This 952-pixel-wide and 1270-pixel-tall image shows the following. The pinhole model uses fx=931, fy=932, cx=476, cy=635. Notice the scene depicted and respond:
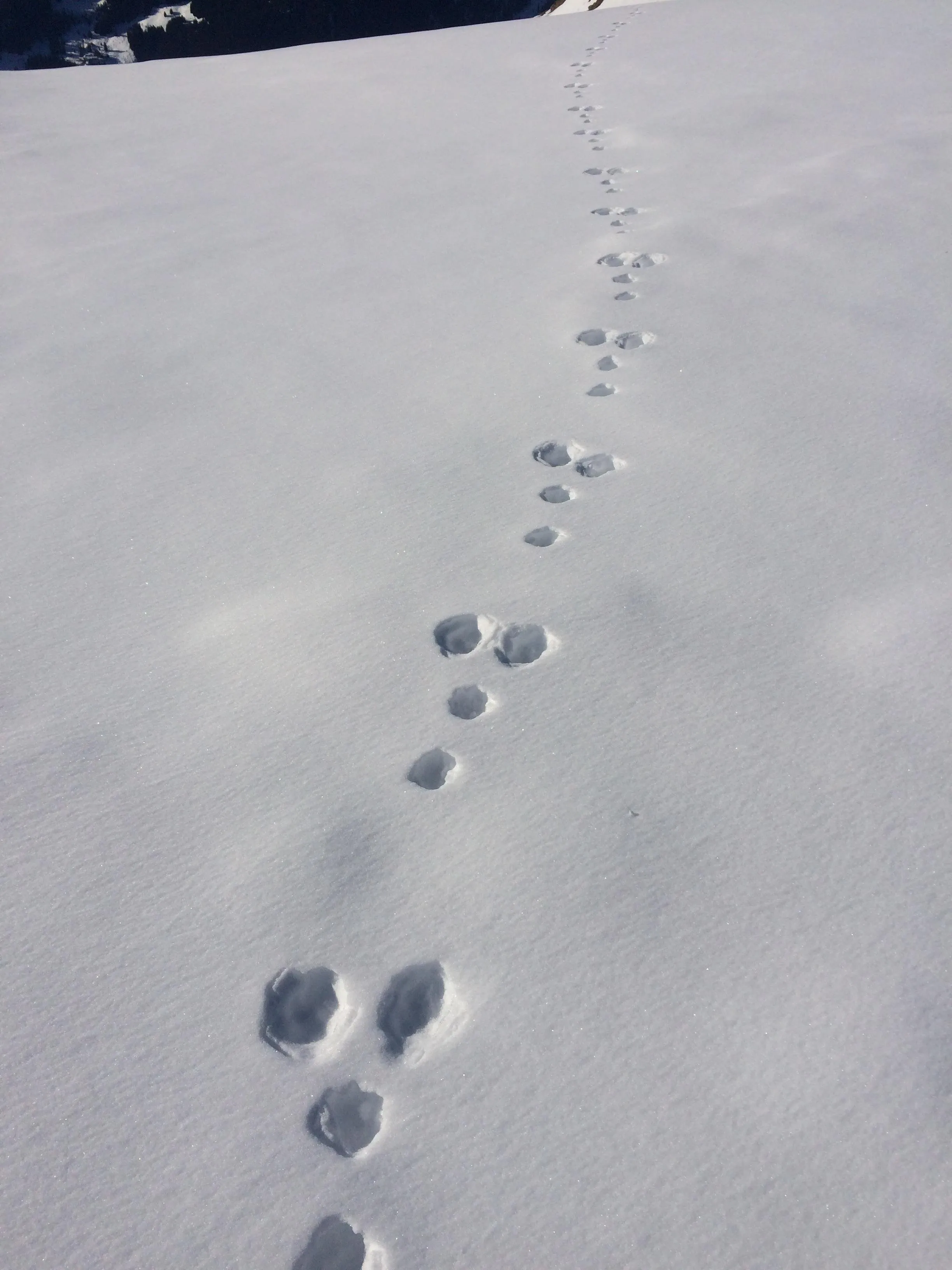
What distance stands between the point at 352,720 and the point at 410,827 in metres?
0.20

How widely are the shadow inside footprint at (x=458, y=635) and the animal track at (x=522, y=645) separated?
0.03 metres

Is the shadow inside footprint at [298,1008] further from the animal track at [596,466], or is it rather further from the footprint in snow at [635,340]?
the footprint in snow at [635,340]

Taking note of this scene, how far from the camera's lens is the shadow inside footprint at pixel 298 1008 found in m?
0.83

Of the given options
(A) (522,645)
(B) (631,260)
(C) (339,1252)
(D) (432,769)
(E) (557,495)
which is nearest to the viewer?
(C) (339,1252)

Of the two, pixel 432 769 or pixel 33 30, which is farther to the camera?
pixel 33 30

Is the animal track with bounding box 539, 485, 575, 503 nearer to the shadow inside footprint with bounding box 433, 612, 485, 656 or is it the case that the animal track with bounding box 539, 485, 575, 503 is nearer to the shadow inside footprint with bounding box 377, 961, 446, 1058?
the shadow inside footprint with bounding box 433, 612, 485, 656

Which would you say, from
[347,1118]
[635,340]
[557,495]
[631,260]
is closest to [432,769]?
[347,1118]

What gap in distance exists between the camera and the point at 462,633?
4.16 ft

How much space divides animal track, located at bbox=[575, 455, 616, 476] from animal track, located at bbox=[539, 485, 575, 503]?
5 cm

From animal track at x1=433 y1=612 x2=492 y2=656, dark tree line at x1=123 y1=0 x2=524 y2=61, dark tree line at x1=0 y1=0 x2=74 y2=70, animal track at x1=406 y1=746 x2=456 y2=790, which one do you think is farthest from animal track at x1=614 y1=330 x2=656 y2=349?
dark tree line at x1=0 y1=0 x2=74 y2=70

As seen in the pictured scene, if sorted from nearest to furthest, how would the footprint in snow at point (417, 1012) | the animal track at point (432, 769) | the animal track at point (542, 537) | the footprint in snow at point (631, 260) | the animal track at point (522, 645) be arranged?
the footprint in snow at point (417, 1012) → the animal track at point (432, 769) → the animal track at point (522, 645) → the animal track at point (542, 537) → the footprint in snow at point (631, 260)

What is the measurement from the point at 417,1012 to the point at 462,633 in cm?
55

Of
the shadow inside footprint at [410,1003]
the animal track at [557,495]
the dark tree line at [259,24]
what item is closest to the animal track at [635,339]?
the animal track at [557,495]

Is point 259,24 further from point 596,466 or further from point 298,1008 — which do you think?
point 298,1008
